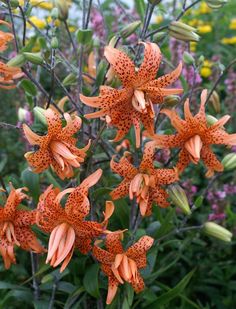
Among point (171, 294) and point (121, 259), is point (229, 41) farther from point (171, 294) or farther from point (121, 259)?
point (121, 259)

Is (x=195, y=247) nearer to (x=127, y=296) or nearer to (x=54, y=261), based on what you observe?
(x=127, y=296)

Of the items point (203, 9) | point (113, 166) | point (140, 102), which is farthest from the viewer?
point (203, 9)

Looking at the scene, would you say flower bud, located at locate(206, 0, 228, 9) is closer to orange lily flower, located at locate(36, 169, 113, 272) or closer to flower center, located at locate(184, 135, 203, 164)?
flower center, located at locate(184, 135, 203, 164)

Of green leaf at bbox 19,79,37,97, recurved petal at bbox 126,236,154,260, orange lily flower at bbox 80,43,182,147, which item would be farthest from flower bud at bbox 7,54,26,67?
recurved petal at bbox 126,236,154,260

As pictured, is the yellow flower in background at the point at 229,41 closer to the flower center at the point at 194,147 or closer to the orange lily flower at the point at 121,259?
the flower center at the point at 194,147

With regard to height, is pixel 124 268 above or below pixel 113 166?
below

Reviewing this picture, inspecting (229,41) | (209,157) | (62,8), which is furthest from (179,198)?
(229,41)

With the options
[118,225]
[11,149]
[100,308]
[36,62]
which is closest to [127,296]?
[100,308]

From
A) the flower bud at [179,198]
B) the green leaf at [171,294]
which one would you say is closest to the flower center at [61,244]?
the flower bud at [179,198]
